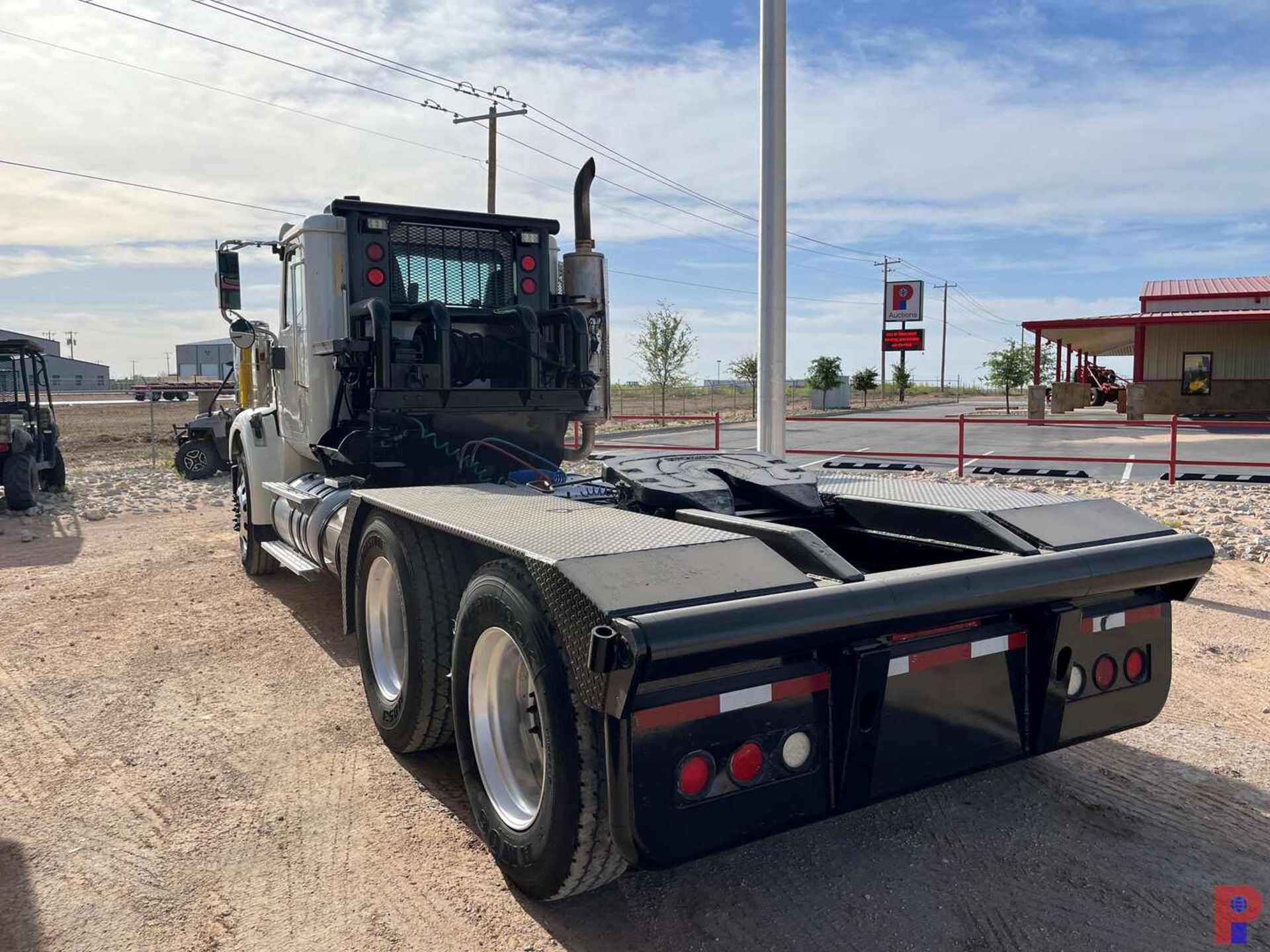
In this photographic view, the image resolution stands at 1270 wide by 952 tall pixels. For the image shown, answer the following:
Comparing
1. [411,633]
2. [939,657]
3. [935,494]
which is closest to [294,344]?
[411,633]

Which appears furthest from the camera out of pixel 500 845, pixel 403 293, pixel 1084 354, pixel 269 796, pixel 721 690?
pixel 1084 354

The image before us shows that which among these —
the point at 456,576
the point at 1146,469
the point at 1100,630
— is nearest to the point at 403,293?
the point at 456,576

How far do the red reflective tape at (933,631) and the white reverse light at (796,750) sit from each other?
0.43 meters

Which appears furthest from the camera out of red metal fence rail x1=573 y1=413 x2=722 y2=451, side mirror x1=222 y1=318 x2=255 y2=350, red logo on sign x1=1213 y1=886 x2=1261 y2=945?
side mirror x1=222 y1=318 x2=255 y2=350

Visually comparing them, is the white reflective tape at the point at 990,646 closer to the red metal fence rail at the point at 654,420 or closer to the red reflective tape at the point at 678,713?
the red reflective tape at the point at 678,713

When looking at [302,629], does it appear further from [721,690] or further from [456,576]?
[721,690]

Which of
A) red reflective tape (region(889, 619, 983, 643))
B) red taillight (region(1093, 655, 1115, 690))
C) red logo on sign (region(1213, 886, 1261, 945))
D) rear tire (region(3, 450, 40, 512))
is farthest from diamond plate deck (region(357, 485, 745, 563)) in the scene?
rear tire (region(3, 450, 40, 512))

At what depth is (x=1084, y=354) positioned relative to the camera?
170 feet

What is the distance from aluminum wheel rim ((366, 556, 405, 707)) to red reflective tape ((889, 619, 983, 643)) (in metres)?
2.50

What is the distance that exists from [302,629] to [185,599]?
1531mm

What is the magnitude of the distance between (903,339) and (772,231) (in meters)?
60.1

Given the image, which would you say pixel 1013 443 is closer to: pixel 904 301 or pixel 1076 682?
pixel 1076 682

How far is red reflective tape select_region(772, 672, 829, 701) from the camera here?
2.89m

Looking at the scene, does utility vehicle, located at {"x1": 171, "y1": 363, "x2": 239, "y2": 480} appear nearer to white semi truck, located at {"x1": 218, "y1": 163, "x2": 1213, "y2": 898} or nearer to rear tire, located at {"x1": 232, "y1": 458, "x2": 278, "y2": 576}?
rear tire, located at {"x1": 232, "y1": 458, "x2": 278, "y2": 576}
